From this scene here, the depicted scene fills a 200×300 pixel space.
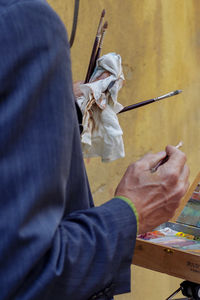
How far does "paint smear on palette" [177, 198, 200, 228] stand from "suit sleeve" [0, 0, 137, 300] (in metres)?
0.92

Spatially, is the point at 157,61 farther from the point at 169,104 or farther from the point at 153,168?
the point at 153,168

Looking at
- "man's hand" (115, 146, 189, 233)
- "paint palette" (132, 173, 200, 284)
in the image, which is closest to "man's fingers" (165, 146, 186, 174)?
"man's hand" (115, 146, 189, 233)

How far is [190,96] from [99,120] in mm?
2433

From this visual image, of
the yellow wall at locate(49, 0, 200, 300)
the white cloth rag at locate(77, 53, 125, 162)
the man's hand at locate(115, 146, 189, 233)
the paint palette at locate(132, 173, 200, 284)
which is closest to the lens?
the man's hand at locate(115, 146, 189, 233)

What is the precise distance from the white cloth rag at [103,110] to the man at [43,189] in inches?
23.5

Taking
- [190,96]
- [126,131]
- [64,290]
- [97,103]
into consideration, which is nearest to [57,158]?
[64,290]

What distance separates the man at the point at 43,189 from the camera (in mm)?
493

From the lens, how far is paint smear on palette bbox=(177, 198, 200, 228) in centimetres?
149

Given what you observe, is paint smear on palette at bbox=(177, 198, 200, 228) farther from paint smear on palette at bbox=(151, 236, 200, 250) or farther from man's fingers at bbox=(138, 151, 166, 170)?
man's fingers at bbox=(138, 151, 166, 170)

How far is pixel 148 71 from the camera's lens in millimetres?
2869

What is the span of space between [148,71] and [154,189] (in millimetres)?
2249

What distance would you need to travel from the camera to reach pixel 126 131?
2699mm

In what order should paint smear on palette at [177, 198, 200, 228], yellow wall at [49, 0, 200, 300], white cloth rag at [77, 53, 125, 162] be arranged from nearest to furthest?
white cloth rag at [77, 53, 125, 162], paint smear on palette at [177, 198, 200, 228], yellow wall at [49, 0, 200, 300]

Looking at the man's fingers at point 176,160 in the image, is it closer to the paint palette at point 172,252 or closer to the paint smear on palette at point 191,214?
the paint palette at point 172,252
